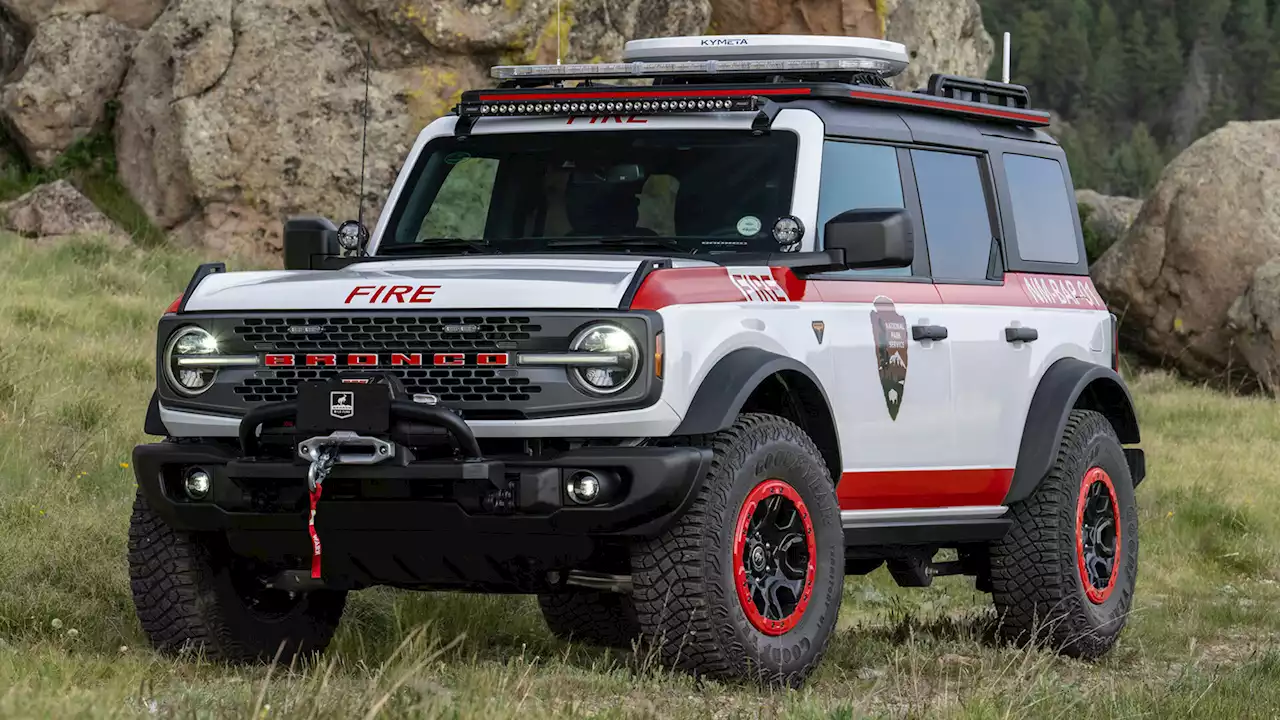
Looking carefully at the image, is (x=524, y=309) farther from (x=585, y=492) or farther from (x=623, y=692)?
(x=623, y=692)

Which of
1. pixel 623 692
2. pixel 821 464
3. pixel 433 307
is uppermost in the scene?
pixel 433 307

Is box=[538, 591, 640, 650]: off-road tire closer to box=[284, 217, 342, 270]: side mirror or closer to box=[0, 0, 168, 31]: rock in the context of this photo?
box=[284, 217, 342, 270]: side mirror

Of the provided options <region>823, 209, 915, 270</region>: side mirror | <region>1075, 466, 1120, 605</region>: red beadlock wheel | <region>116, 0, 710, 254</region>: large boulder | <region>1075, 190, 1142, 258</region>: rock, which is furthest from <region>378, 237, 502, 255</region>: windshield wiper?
<region>1075, 190, 1142, 258</region>: rock

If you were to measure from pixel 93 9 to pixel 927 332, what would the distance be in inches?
531

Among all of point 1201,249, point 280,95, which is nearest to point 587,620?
point 280,95

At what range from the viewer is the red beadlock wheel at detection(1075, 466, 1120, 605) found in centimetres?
865

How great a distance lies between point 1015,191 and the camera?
889 centimetres

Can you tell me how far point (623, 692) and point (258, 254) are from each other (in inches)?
501

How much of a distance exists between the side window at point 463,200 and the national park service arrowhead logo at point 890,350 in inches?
60.2

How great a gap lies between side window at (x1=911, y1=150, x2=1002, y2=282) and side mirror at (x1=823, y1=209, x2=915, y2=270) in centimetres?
108

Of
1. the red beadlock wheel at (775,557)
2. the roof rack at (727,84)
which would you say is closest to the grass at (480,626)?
the red beadlock wheel at (775,557)

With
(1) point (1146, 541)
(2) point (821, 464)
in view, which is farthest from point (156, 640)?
(1) point (1146, 541)

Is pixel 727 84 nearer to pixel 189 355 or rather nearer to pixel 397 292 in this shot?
pixel 397 292

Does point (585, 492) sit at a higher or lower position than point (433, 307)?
lower
